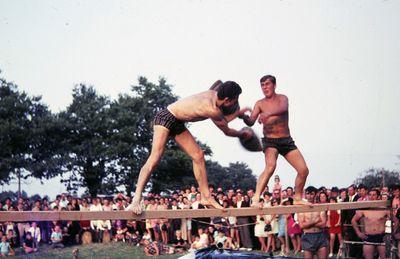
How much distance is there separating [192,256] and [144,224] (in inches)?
536

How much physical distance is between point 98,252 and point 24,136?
24457mm

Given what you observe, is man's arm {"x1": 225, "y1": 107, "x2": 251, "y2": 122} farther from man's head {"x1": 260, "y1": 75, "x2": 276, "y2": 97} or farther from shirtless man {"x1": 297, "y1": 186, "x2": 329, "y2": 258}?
shirtless man {"x1": 297, "y1": 186, "x2": 329, "y2": 258}

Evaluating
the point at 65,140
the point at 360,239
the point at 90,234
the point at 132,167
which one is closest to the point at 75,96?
the point at 65,140

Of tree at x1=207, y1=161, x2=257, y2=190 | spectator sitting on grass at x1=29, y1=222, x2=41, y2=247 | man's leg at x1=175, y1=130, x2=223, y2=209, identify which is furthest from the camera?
tree at x1=207, y1=161, x2=257, y2=190

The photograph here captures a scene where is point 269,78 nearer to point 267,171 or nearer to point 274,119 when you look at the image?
point 274,119

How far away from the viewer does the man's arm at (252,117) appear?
8.11 m

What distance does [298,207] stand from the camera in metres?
8.38

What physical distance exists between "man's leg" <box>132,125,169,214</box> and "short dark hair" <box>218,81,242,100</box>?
3.45 feet

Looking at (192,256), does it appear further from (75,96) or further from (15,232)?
(75,96)

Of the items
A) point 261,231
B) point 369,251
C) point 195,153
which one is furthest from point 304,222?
point 261,231

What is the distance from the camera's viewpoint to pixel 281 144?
834 cm

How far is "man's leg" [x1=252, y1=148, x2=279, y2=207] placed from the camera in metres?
8.26

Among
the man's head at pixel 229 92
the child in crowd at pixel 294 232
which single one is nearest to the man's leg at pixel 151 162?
the man's head at pixel 229 92

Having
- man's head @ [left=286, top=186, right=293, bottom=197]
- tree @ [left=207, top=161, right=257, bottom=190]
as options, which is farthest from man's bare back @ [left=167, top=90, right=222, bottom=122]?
tree @ [left=207, top=161, right=257, bottom=190]
